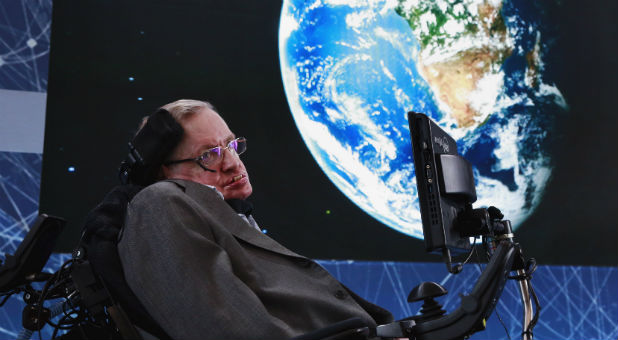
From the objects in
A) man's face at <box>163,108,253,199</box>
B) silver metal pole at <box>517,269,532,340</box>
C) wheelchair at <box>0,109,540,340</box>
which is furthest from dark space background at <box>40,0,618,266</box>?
silver metal pole at <box>517,269,532,340</box>

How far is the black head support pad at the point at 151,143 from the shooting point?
1776 millimetres

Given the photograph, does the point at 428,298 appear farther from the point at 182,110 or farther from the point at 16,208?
the point at 16,208

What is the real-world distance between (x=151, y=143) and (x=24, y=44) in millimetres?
1779

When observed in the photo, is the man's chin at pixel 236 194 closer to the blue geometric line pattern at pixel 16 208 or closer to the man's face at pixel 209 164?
the man's face at pixel 209 164

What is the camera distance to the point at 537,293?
12.7ft

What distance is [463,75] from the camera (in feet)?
13.6

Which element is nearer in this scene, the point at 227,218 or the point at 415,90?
the point at 227,218

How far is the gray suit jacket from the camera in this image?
1336mm

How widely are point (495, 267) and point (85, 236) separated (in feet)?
3.49

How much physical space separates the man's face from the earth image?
1589mm

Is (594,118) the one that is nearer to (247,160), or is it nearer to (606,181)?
Result: (606,181)

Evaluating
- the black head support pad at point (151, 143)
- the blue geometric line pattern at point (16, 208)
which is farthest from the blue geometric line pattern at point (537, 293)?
the black head support pad at point (151, 143)

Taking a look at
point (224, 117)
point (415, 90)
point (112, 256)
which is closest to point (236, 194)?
point (112, 256)

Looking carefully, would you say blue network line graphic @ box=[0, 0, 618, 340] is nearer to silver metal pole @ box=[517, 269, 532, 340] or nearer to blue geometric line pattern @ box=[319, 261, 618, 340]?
blue geometric line pattern @ box=[319, 261, 618, 340]
